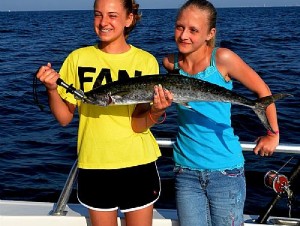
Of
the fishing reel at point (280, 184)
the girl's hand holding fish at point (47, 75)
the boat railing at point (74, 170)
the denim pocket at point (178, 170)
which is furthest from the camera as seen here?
the fishing reel at point (280, 184)

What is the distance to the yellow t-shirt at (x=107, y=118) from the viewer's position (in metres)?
3.43

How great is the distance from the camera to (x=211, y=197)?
3.40 meters

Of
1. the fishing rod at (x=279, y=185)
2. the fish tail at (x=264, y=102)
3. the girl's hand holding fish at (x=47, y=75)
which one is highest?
the girl's hand holding fish at (x=47, y=75)

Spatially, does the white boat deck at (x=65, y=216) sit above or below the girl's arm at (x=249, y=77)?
below

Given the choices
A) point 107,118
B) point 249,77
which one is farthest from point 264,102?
point 107,118

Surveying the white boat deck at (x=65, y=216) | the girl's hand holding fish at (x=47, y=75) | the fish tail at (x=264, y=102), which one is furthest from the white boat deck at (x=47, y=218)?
the girl's hand holding fish at (x=47, y=75)

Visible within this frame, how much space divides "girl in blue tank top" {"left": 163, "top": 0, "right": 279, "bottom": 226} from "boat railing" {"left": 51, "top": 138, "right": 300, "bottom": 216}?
157mm

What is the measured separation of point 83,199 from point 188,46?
1.28m

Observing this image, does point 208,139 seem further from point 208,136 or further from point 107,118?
point 107,118

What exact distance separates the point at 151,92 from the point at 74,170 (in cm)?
92

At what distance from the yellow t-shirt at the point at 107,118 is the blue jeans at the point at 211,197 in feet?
1.03

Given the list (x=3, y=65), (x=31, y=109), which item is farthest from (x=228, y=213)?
(x=3, y=65)

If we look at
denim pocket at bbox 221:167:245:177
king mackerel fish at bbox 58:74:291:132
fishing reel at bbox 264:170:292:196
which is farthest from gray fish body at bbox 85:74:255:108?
fishing reel at bbox 264:170:292:196

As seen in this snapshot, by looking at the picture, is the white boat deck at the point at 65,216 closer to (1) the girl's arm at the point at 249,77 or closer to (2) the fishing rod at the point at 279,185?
(2) the fishing rod at the point at 279,185
